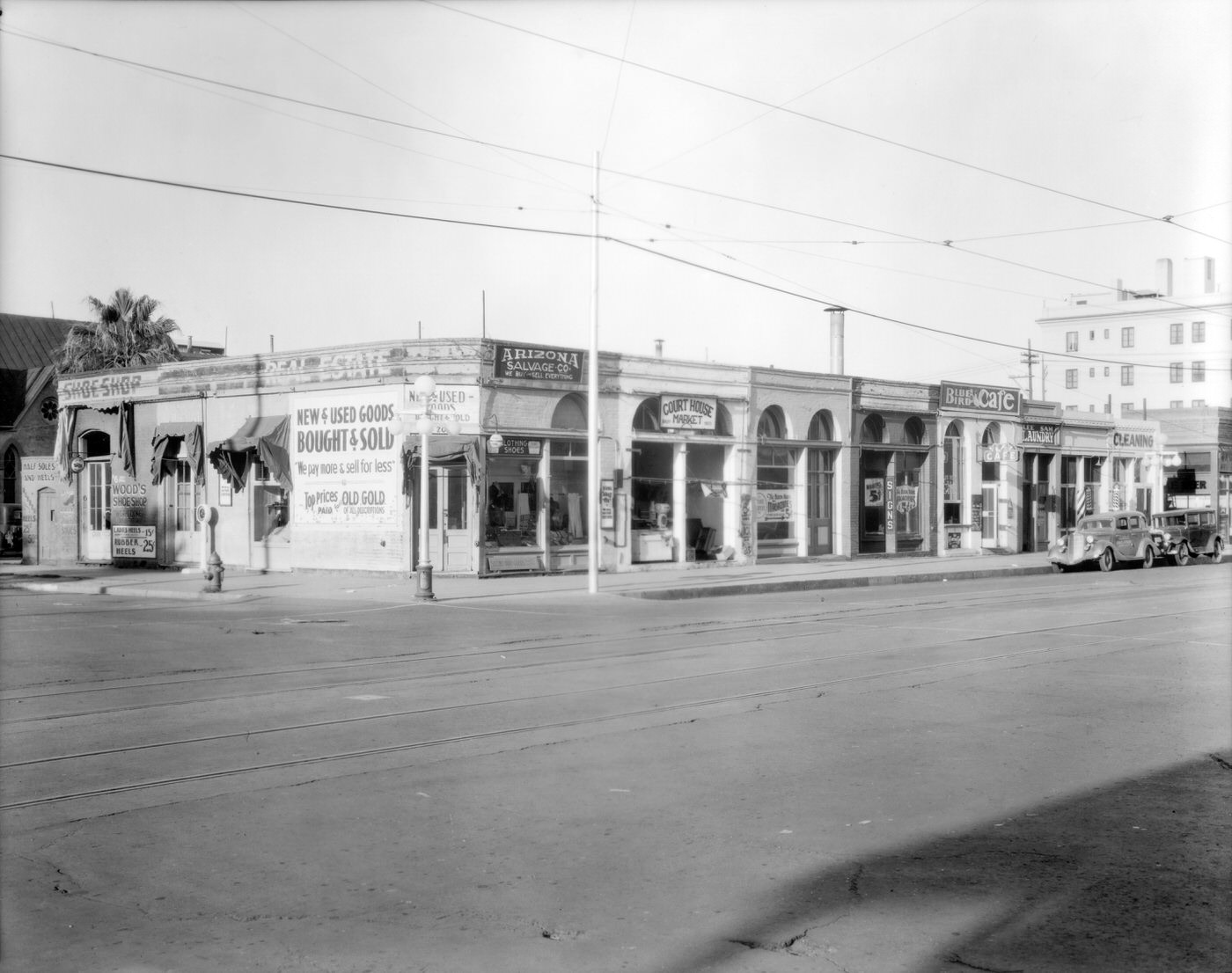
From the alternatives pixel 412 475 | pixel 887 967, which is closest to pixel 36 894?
pixel 887 967

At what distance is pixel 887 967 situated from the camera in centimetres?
481

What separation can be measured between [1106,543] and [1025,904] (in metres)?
30.9

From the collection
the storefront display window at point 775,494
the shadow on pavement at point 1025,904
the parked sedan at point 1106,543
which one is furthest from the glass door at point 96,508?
the shadow on pavement at point 1025,904

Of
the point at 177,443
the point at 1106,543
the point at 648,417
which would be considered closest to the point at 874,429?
the point at 1106,543

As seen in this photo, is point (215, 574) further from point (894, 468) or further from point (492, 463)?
point (894, 468)

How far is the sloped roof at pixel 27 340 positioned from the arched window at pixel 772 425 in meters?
44.1

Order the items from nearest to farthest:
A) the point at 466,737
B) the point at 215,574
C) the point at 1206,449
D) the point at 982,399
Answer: the point at 466,737
the point at 215,574
the point at 982,399
the point at 1206,449

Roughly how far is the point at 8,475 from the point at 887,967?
2381 inches

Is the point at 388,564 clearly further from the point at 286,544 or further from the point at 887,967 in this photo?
the point at 887,967

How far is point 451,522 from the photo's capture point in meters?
28.0

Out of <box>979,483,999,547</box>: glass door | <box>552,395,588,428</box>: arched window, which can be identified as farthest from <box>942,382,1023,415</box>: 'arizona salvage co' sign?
<box>552,395,588,428</box>: arched window

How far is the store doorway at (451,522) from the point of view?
27844mm

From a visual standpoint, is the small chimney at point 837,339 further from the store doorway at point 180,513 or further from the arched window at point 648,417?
the store doorway at point 180,513

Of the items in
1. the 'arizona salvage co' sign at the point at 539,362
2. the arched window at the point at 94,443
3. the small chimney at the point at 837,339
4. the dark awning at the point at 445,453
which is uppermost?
the small chimney at the point at 837,339
